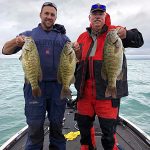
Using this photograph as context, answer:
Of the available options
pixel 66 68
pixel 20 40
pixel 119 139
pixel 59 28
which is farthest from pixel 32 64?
pixel 119 139

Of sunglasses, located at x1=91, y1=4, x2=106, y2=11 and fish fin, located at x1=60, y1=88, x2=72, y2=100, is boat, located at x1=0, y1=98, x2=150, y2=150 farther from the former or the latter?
sunglasses, located at x1=91, y1=4, x2=106, y2=11

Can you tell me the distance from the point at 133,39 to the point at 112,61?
0.62 metres

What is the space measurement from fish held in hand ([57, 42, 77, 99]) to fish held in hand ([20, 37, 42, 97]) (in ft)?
1.16

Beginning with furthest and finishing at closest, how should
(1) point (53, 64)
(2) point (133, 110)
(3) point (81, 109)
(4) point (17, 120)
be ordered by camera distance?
(2) point (133, 110) < (4) point (17, 120) < (3) point (81, 109) < (1) point (53, 64)

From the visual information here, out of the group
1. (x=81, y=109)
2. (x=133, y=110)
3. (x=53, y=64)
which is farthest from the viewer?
(x=133, y=110)

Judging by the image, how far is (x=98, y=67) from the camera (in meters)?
4.77

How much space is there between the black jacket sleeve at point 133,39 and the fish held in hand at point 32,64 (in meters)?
1.53

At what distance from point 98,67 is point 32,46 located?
1.21 meters

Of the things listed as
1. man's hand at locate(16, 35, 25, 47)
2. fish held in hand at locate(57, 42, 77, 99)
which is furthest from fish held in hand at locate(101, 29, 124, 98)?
man's hand at locate(16, 35, 25, 47)

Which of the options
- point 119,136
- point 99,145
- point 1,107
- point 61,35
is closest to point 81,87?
point 61,35

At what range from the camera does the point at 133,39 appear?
4660 mm

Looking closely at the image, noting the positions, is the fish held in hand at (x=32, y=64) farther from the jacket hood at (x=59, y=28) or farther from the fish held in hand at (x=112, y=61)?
the fish held in hand at (x=112, y=61)

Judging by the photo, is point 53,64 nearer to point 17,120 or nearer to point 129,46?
point 129,46

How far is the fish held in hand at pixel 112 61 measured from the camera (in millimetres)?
4223
